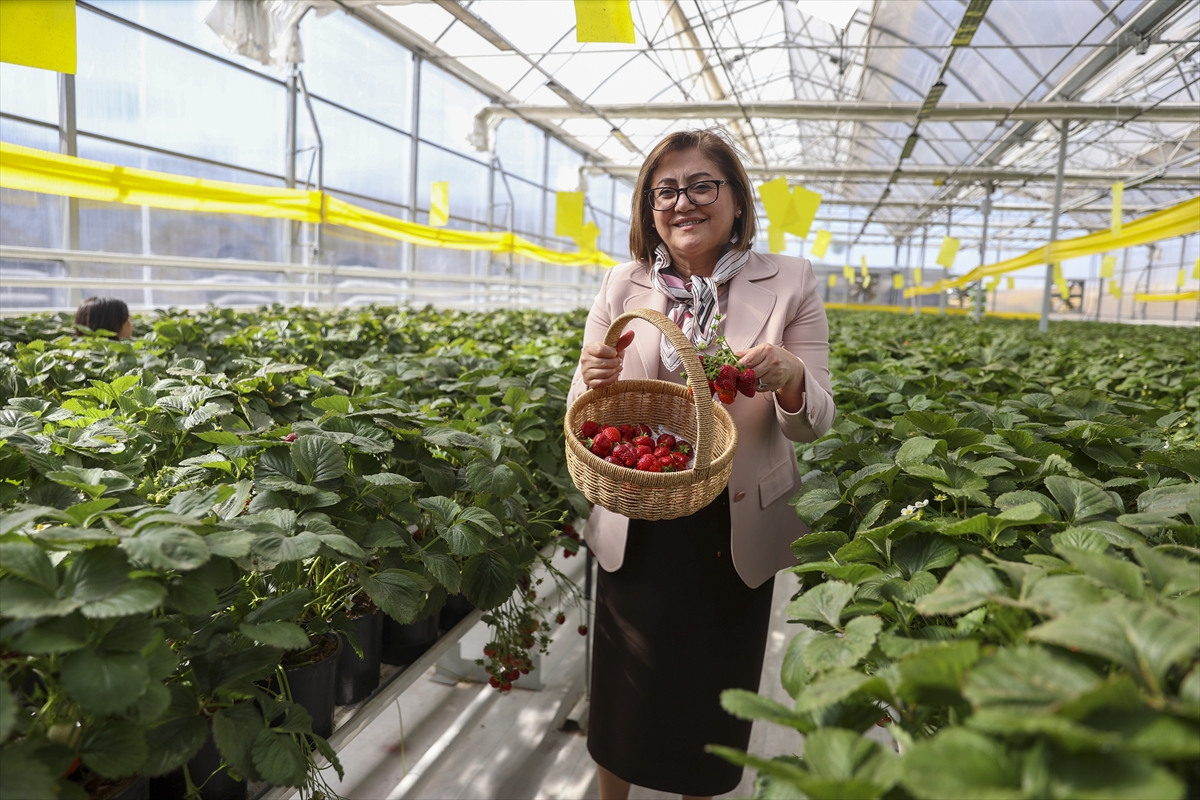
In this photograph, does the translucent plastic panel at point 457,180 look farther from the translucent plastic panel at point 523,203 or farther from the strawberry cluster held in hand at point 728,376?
the strawberry cluster held in hand at point 728,376

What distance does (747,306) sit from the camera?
1666 millimetres

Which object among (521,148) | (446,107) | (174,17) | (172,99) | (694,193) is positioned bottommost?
(694,193)

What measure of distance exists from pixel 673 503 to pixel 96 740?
87 centimetres

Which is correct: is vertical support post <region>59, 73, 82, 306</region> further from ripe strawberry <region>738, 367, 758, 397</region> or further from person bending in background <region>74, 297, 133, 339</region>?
ripe strawberry <region>738, 367, 758, 397</region>

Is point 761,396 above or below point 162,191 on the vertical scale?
below

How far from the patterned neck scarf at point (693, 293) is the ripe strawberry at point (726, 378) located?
0.70 ft

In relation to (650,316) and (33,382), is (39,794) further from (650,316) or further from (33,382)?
(33,382)

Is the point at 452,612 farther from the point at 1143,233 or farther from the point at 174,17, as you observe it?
the point at 174,17

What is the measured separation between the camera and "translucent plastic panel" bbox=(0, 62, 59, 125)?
236 inches

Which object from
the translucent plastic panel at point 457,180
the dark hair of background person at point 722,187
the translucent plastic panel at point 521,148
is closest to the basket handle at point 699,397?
the dark hair of background person at point 722,187

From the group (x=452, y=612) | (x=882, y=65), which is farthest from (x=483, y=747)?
(x=882, y=65)

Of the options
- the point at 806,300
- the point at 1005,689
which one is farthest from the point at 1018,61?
the point at 1005,689

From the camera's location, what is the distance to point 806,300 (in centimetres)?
169

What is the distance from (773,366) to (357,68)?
10.6 m
